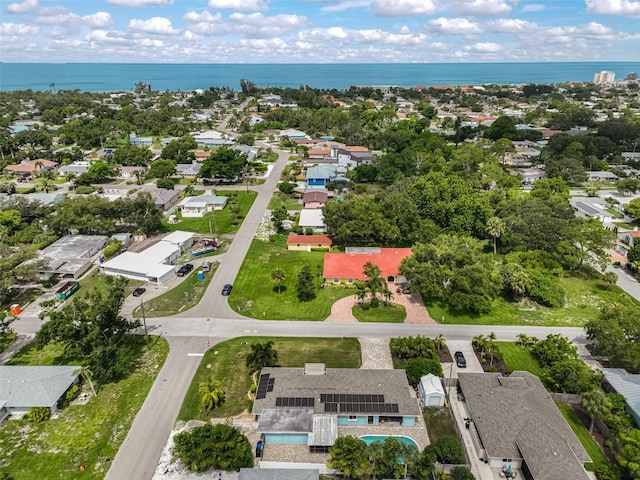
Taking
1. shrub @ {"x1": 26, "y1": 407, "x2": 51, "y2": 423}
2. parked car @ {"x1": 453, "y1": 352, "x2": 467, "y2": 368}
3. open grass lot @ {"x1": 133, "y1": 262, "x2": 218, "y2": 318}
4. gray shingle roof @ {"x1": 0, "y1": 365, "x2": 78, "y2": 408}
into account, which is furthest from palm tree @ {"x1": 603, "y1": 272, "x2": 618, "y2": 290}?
shrub @ {"x1": 26, "y1": 407, "x2": 51, "y2": 423}

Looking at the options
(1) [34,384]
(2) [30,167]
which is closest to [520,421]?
(1) [34,384]

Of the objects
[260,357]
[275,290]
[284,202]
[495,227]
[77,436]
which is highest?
[495,227]

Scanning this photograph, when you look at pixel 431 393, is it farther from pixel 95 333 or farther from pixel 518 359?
pixel 95 333

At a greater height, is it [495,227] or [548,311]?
[495,227]

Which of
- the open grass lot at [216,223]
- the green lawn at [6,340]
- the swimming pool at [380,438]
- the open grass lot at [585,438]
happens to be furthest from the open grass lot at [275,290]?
the open grass lot at [585,438]

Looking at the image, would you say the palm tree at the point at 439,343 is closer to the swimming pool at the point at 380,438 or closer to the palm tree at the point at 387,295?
the palm tree at the point at 387,295

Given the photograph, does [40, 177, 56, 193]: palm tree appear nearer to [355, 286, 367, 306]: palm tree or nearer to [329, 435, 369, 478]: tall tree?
[355, 286, 367, 306]: palm tree
